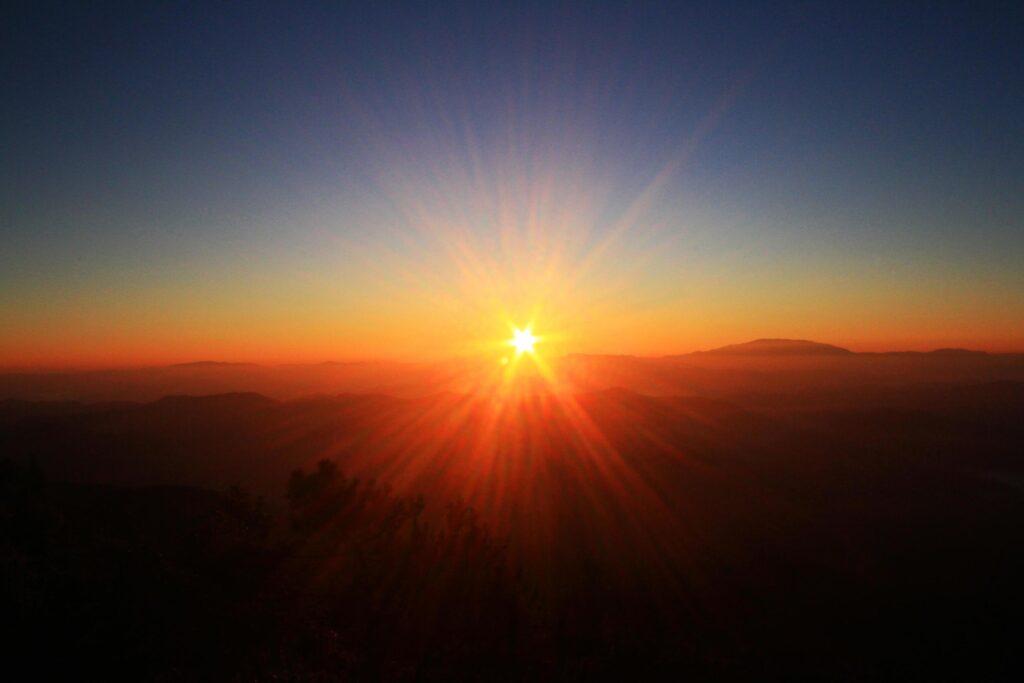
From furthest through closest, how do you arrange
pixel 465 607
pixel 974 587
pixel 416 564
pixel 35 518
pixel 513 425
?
pixel 513 425 → pixel 974 587 → pixel 416 564 → pixel 465 607 → pixel 35 518

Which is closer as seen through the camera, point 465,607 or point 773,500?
point 465,607

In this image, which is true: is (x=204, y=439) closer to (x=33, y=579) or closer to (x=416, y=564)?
(x=416, y=564)

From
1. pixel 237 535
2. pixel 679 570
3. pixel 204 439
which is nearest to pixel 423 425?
pixel 204 439

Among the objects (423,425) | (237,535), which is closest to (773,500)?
(237,535)

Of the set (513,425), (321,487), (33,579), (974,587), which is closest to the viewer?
(33,579)

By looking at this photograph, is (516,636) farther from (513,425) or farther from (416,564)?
(513,425)

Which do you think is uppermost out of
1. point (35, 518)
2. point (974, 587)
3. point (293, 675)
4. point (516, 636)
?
point (35, 518)

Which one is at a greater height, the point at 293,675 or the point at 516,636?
the point at 293,675
